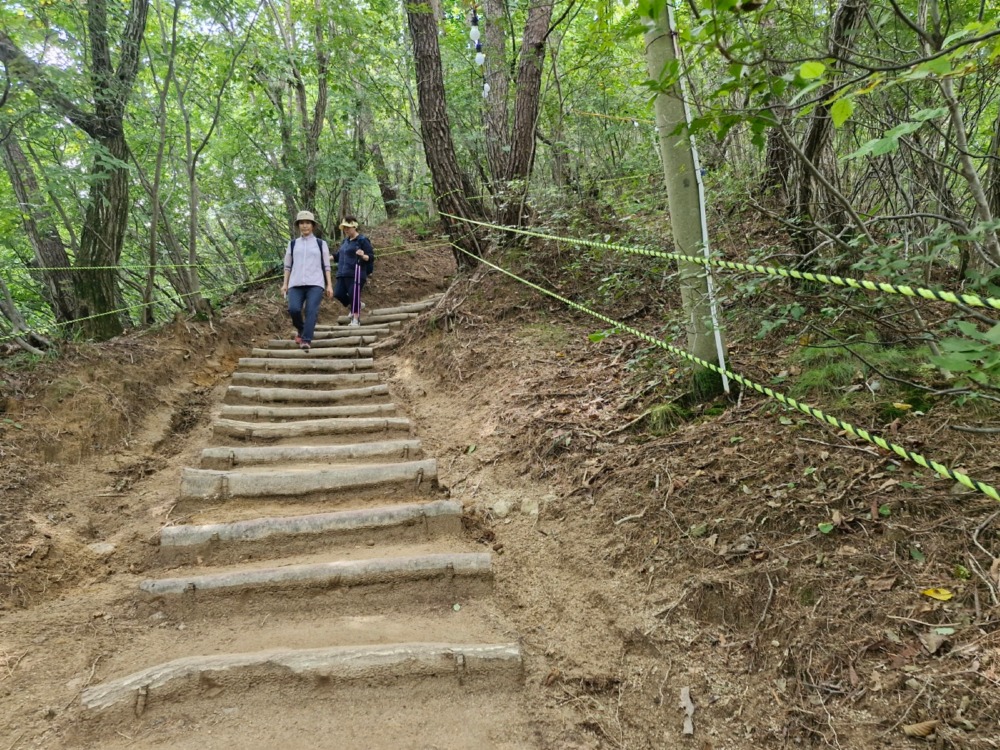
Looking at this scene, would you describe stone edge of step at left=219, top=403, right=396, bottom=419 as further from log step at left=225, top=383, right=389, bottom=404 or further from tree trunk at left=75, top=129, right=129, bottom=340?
tree trunk at left=75, top=129, right=129, bottom=340

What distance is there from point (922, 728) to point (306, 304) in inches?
271

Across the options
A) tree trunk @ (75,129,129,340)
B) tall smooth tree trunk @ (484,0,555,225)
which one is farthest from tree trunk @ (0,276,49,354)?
tall smooth tree trunk @ (484,0,555,225)

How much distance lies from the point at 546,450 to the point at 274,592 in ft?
6.53

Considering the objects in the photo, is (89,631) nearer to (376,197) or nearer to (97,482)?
(97,482)

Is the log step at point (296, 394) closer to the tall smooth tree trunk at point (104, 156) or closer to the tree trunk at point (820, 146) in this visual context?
the tall smooth tree trunk at point (104, 156)

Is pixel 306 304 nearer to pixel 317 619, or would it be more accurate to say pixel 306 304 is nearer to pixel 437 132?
pixel 437 132

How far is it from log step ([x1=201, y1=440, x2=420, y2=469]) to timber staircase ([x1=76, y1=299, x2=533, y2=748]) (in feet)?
0.04

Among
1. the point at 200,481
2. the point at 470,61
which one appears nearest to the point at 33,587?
the point at 200,481

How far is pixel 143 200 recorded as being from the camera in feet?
41.3

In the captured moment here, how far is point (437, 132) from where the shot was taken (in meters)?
→ 7.38

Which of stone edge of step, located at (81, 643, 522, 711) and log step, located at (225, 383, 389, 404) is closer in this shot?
stone edge of step, located at (81, 643, 522, 711)

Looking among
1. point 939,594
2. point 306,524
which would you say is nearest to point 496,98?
point 306,524

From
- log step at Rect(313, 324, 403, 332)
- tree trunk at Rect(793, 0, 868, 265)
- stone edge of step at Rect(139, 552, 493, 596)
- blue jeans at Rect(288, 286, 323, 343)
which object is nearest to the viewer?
stone edge of step at Rect(139, 552, 493, 596)

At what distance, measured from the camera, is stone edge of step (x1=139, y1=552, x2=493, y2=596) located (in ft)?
10.0
